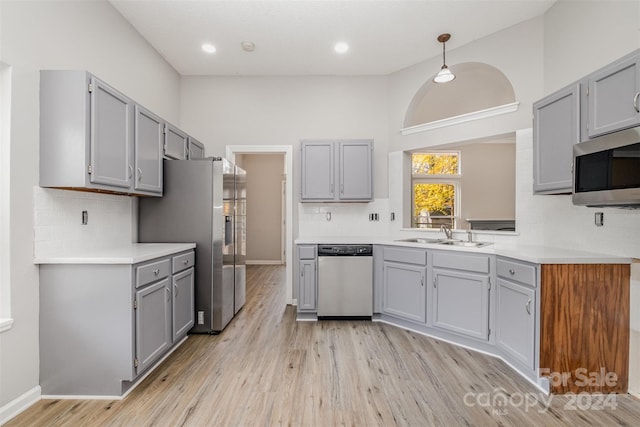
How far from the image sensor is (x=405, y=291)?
3.18m

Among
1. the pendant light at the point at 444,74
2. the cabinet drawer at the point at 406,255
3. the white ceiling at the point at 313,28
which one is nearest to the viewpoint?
the white ceiling at the point at 313,28

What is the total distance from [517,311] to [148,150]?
3271mm

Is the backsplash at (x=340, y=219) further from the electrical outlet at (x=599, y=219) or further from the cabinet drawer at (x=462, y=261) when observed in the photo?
the electrical outlet at (x=599, y=219)

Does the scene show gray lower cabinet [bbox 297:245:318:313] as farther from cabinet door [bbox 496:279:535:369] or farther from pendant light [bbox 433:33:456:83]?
pendant light [bbox 433:33:456:83]

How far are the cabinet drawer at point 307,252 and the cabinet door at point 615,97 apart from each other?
252 cm

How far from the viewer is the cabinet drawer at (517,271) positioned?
7.06 feet

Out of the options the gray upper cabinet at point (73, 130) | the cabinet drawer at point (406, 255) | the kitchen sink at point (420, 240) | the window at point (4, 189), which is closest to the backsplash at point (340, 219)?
the kitchen sink at point (420, 240)

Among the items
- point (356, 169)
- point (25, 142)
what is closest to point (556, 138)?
point (356, 169)

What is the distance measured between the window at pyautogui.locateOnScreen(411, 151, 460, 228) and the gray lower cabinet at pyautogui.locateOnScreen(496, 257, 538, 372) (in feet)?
12.1

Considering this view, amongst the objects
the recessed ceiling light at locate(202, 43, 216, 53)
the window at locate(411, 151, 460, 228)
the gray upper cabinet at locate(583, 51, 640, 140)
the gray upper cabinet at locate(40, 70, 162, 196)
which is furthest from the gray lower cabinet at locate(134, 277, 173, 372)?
the window at locate(411, 151, 460, 228)

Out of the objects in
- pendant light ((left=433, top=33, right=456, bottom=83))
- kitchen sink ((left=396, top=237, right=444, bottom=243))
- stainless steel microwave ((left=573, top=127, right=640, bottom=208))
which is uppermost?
pendant light ((left=433, top=33, right=456, bottom=83))

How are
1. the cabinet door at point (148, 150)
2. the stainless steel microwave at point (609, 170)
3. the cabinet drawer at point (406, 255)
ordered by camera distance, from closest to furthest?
the stainless steel microwave at point (609, 170), the cabinet door at point (148, 150), the cabinet drawer at point (406, 255)

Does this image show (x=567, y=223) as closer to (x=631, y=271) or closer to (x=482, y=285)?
(x=631, y=271)

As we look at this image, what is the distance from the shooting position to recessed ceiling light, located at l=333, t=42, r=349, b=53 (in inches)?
131
